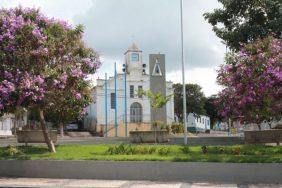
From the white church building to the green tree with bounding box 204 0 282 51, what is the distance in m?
37.9

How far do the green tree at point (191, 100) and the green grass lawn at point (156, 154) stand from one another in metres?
69.8

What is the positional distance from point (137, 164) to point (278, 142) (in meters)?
9.56

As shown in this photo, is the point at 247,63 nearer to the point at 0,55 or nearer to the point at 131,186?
the point at 131,186

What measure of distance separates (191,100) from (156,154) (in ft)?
237

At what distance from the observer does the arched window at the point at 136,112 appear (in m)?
68.6

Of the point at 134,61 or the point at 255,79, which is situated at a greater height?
the point at 134,61

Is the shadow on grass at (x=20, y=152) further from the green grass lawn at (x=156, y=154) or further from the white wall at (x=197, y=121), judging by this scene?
the white wall at (x=197, y=121)

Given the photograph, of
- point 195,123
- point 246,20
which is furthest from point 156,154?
point 195,123

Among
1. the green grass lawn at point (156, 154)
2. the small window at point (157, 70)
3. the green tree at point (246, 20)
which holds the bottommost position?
the green grass lawn at point (156, 154)

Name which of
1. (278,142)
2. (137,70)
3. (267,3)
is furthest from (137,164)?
(137,70)

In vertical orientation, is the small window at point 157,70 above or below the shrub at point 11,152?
above

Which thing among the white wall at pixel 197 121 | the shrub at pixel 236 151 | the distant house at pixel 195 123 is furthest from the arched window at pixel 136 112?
the shrub at pixel 236 151

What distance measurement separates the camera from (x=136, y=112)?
69.4 meters

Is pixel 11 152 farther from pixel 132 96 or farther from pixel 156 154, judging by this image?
pixel 132 96
